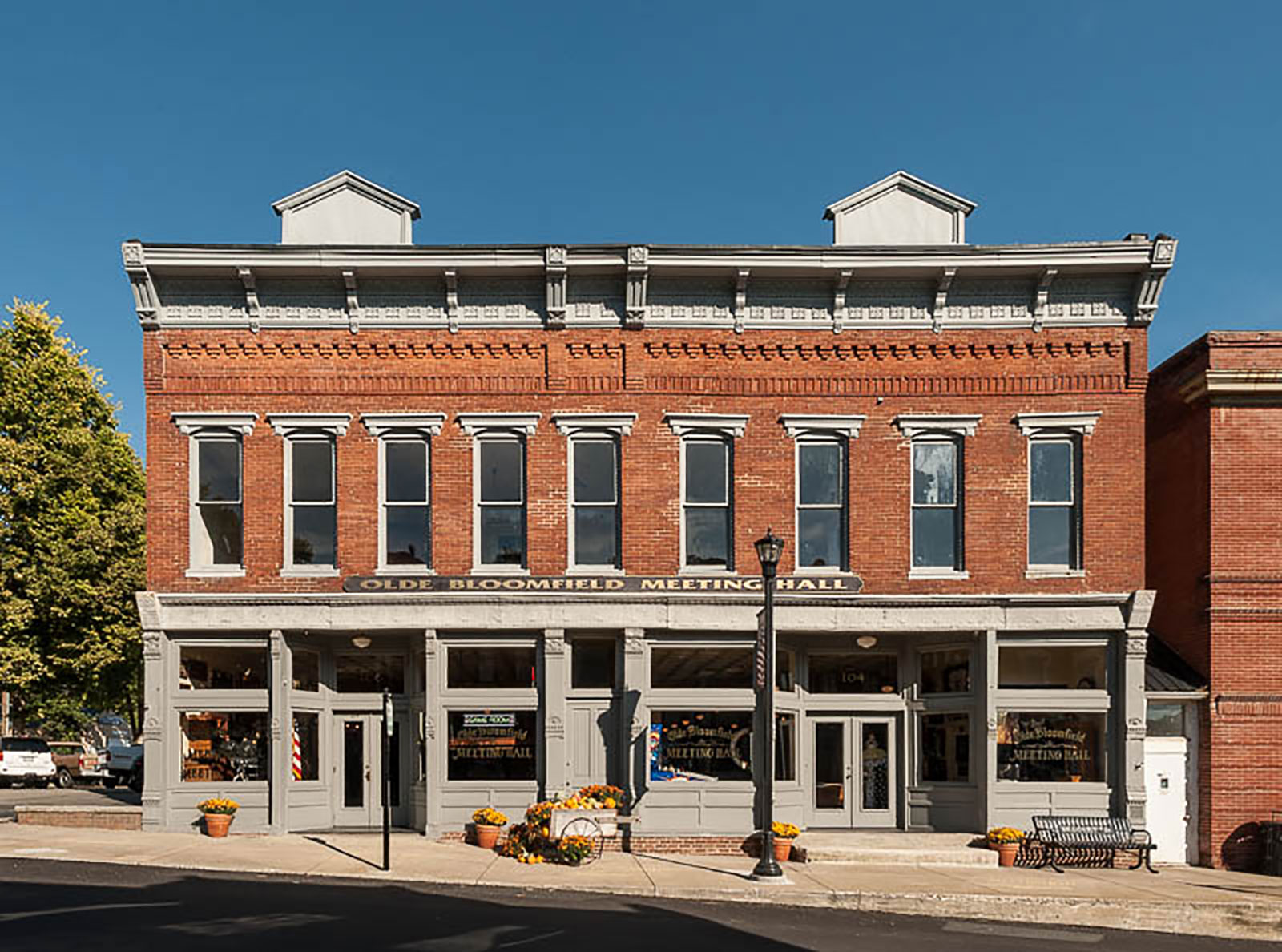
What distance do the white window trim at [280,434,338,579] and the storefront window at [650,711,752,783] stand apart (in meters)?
6.21

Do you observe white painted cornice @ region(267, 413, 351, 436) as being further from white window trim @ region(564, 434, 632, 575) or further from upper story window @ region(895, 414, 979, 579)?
upper story window @ region(895, 414, 979, 579)

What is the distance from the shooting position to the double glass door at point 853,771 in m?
17.8

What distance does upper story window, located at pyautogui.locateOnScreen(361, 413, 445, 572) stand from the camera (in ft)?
58.0

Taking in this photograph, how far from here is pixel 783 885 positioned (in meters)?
14.2

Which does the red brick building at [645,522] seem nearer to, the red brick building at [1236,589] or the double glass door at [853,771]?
the double glass door at [853,771]

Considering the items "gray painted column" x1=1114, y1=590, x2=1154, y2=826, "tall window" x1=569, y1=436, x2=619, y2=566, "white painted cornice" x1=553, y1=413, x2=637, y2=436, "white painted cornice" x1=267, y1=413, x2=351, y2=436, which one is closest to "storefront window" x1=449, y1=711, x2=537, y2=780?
"tall window" x1=569, y1=436, x2=619, y2=566

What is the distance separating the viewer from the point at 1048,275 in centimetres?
1755

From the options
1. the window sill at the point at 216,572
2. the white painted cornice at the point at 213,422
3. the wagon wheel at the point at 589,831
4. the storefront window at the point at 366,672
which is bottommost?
the wagon wheel at the point at 589,831

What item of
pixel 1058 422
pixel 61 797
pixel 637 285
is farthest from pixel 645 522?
pixel 61 797

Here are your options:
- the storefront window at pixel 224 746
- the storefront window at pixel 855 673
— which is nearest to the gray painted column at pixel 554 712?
the storefront window at pixel 855 673

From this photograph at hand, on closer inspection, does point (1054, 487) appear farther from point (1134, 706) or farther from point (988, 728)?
point (988, 728)

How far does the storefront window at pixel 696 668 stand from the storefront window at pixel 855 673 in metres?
1.48

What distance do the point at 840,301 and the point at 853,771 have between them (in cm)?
818

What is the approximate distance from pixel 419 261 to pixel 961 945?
42.4 feet
